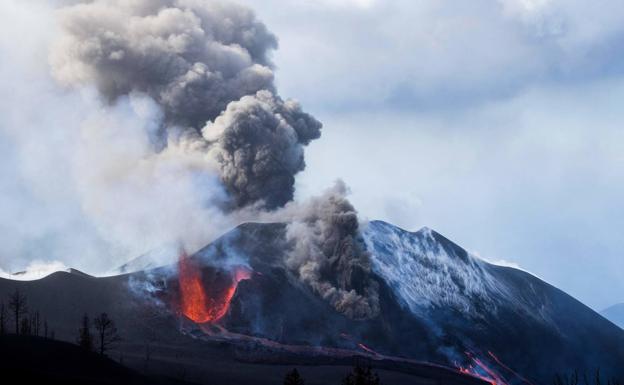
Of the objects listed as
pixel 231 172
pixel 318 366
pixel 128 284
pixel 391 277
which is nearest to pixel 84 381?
pixel 318 366

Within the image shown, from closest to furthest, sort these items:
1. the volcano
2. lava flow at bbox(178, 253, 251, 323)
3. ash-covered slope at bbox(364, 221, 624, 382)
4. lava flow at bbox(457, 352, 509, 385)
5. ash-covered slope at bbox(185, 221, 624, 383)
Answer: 1. the volcano
2. lava flow at bbox(457, 352, 509, 385)
3. ash-covered slope at bbox(185, 221, 624, 383)
4. lava flow at bbox(178, 253, 251, 323)
5. ash-covered slope at bbox(364, 221, 624, 382)

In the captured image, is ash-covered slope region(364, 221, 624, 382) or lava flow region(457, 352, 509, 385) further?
ash-covered slope region(364, 221, 624, 382)

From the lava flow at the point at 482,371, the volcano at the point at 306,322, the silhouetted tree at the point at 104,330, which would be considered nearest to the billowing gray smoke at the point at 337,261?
the volcano at the point at 306,322

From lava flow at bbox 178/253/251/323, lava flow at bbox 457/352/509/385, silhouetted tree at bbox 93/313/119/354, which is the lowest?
lava flow at bbox 457/352/509/385

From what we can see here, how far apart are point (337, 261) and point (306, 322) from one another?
523 inches

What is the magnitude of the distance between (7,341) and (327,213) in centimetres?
6634

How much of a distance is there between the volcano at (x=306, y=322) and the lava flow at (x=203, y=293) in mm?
190

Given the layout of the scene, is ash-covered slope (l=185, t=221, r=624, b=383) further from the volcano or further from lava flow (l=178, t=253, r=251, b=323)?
lava flow (l=178, t=253, r=251, b=323)

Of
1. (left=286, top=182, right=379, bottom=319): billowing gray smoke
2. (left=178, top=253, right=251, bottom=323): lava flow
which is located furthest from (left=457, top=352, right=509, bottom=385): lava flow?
(left=178, top=253, right=251, bottom=323): lava flow

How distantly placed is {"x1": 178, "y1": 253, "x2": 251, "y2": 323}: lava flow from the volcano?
0.19 metres

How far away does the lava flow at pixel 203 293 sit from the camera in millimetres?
118188

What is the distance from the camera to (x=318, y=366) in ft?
343

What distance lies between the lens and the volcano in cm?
10556

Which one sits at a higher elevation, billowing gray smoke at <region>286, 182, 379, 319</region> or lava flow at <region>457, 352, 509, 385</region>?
billowing gray smoke at <region>286, 182, 379, 319</region>
